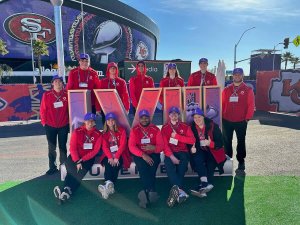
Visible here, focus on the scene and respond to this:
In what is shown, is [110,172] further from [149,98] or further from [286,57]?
[286,57]

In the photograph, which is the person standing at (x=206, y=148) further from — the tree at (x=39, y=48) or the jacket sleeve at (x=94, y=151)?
the tree at (x=39, y=48)

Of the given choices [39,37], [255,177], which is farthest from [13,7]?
[255,177]

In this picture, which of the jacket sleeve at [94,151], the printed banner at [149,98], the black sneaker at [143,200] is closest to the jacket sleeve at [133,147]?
the jacket sleeve at [94,151]

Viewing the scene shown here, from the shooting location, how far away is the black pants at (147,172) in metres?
4.12

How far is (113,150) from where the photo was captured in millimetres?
4602

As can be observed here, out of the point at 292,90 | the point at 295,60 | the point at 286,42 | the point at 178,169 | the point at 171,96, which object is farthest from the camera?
the point at 295,60

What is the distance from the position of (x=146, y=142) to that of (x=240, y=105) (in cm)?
209

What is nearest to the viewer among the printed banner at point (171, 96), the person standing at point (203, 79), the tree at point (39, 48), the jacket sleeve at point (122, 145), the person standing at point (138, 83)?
the jacket sleeve at point (122, 145)

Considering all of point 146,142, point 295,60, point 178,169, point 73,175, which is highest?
point 295,60

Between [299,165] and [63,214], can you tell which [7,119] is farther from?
[299,165]

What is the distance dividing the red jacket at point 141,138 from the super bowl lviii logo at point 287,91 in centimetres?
1128

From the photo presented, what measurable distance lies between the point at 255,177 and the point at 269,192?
2.35 feet

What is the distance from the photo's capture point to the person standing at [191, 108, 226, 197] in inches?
175

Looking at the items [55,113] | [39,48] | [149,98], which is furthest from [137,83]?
[39,48]
